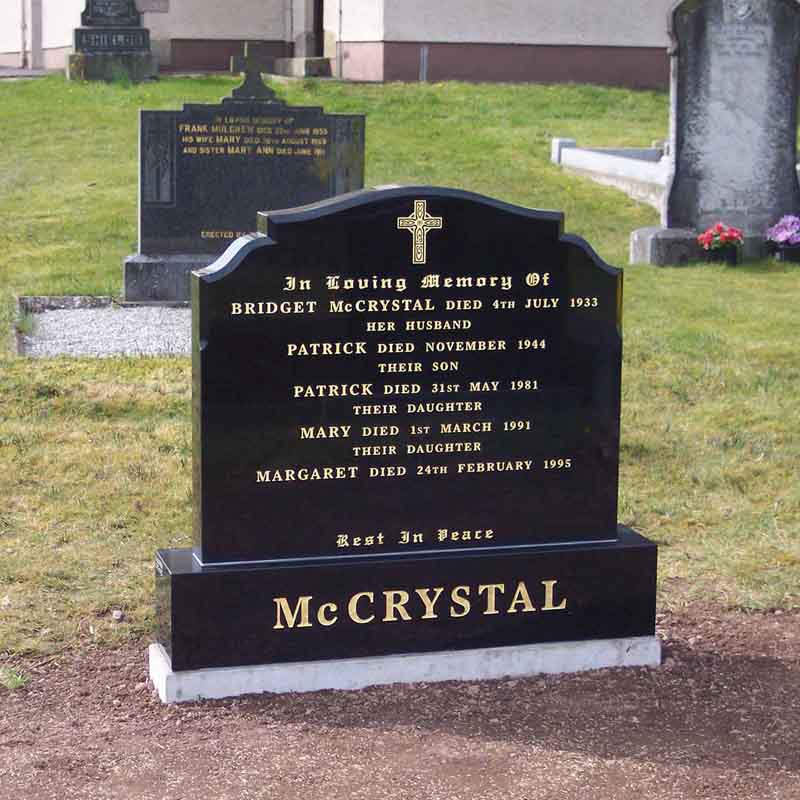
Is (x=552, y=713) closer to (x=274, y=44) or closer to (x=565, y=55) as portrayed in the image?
(x=565, y=55)

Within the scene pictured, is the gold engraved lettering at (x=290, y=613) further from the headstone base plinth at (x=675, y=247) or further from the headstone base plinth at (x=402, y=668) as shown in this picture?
the headstone base plinth at (x=675, y=247)

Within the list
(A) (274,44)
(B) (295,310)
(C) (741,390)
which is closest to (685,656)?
(B) (295,310)

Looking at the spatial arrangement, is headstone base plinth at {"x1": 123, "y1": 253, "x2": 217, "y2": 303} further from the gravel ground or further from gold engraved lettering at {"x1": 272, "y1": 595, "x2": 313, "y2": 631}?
gold engraved lettering at {"x1": 272, "y1": 595, "x2": 313, "y2": 631}

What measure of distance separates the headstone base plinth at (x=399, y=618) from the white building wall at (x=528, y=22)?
2211 centimetres

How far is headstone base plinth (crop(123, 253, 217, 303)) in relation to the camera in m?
12.9

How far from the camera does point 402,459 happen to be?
525 centimetres

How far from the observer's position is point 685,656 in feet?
18.1

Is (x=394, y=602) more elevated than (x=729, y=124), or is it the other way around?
(x=729, y=124)

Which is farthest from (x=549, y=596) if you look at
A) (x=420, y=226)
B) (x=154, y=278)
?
(x=154, y=278)

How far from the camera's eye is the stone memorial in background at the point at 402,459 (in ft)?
16.6

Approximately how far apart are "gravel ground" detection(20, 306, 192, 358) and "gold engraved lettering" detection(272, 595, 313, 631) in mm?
5455

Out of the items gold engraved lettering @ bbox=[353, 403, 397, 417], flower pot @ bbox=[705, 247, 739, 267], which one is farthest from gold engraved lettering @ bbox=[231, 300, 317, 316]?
flower pot @ bbox=[705, 247, 739, 267]

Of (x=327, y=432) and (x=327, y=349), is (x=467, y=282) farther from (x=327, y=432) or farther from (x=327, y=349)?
(x=327, y=432)

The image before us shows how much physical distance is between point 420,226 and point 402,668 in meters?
1.46
